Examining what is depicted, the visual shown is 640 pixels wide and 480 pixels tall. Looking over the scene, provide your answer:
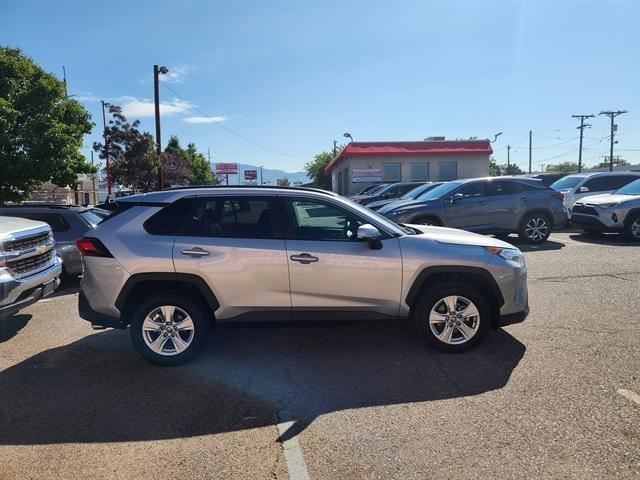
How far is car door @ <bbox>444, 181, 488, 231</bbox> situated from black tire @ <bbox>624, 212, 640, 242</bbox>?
11.7 ft

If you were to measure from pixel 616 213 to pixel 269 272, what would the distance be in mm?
10637

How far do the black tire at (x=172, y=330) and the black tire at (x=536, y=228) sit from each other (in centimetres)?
925

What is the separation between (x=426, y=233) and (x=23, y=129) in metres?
13.5

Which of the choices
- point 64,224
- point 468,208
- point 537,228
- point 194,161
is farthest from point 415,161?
point 194,161

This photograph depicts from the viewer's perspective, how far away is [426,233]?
16.0 feet

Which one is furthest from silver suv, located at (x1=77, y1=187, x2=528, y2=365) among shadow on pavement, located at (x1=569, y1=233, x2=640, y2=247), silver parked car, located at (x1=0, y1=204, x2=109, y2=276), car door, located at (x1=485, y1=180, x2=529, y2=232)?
shadow on pavement, located at (x1=569, y1=233, x2=640, y2=247)

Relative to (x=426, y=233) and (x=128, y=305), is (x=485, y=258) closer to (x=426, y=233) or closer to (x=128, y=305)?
(x=426, y=233)

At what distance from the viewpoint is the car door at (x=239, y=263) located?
4340mm

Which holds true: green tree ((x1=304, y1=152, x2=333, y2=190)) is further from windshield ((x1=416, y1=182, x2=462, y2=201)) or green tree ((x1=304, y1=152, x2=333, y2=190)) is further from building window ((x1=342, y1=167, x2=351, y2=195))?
windshield ((x1=416, y1=182, x2=462, y2=201))

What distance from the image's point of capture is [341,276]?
14.4 feet

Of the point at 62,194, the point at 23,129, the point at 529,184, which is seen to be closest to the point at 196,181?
the point at 62,194

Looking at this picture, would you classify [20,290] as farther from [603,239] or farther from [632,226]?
[603,239]

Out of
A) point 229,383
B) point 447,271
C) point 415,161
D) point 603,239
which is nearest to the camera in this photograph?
point 229,383

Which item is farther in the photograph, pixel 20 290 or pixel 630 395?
pixel 20 290
